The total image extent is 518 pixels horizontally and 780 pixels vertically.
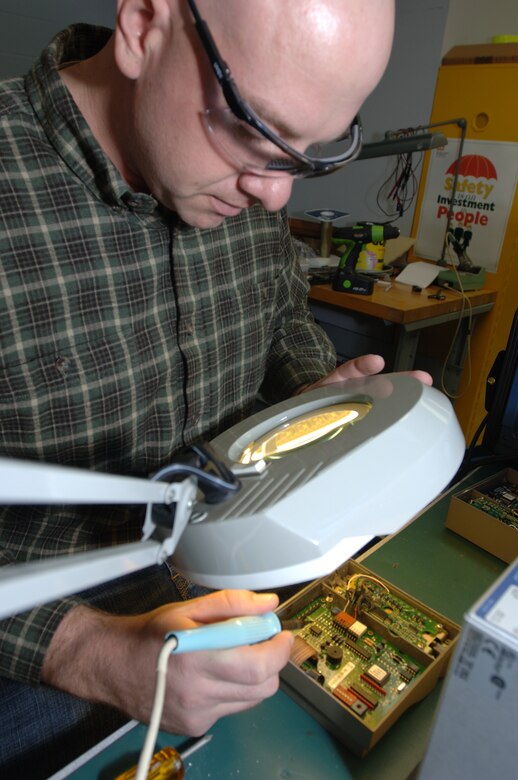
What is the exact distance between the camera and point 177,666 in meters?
0.55

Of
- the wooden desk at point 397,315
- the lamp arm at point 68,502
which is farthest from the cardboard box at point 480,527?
the wooden desk at point 397,315

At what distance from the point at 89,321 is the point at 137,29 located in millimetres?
Result: 384

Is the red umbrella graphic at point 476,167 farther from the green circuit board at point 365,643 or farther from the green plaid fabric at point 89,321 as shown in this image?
the green circuit board at point 365,643

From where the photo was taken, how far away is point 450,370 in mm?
2506

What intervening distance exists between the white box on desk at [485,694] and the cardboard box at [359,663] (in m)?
0.18

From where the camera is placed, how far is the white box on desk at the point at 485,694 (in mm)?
407

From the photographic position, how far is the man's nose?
0.67 metres

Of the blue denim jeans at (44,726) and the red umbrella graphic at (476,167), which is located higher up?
the red umbrella graphic at (476,167)

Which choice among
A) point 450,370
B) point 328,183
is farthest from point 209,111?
point 328,183

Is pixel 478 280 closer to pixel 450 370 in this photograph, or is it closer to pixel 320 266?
pixel 450 370

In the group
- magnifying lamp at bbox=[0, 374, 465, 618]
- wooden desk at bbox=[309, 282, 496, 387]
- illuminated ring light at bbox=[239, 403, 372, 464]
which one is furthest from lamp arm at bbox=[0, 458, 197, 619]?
wooden desk at bbox=[309, 282, 496, 387]

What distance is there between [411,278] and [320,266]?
1.28ft

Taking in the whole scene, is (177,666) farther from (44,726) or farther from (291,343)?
(291,343)

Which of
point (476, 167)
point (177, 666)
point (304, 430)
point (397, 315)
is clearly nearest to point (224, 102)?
point (304, 430)
